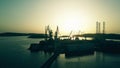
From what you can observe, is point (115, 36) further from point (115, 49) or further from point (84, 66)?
point (84, 66)

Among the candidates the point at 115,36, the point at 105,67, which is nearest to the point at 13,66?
the point at 105,67

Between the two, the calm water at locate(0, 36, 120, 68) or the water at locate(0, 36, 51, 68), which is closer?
the calm water at locate(0, 36, 120, 68)

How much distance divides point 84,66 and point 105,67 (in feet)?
9.76

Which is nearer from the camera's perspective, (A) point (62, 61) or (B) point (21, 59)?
(A) point (62, 61)

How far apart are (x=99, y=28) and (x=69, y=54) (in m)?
30.0

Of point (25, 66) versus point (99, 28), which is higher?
point (99, 28)

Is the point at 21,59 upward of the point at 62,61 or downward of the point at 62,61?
upward

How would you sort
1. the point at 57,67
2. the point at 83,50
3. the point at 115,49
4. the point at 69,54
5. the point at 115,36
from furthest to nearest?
1. the point at 115,36
2. the point at 115,49
3. the point at 83,50
4. the point at 69,54
5. the point at 57,67

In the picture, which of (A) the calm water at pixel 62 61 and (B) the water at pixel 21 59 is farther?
(B) the water at pixel 21 59

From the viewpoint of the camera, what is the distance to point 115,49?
1906 inches

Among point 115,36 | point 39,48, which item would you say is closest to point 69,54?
point 39,48

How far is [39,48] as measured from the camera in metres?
49.8

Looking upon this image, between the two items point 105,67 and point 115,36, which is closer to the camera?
point 105,67

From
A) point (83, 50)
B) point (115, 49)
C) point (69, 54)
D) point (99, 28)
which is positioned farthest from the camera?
point (99, 28)
